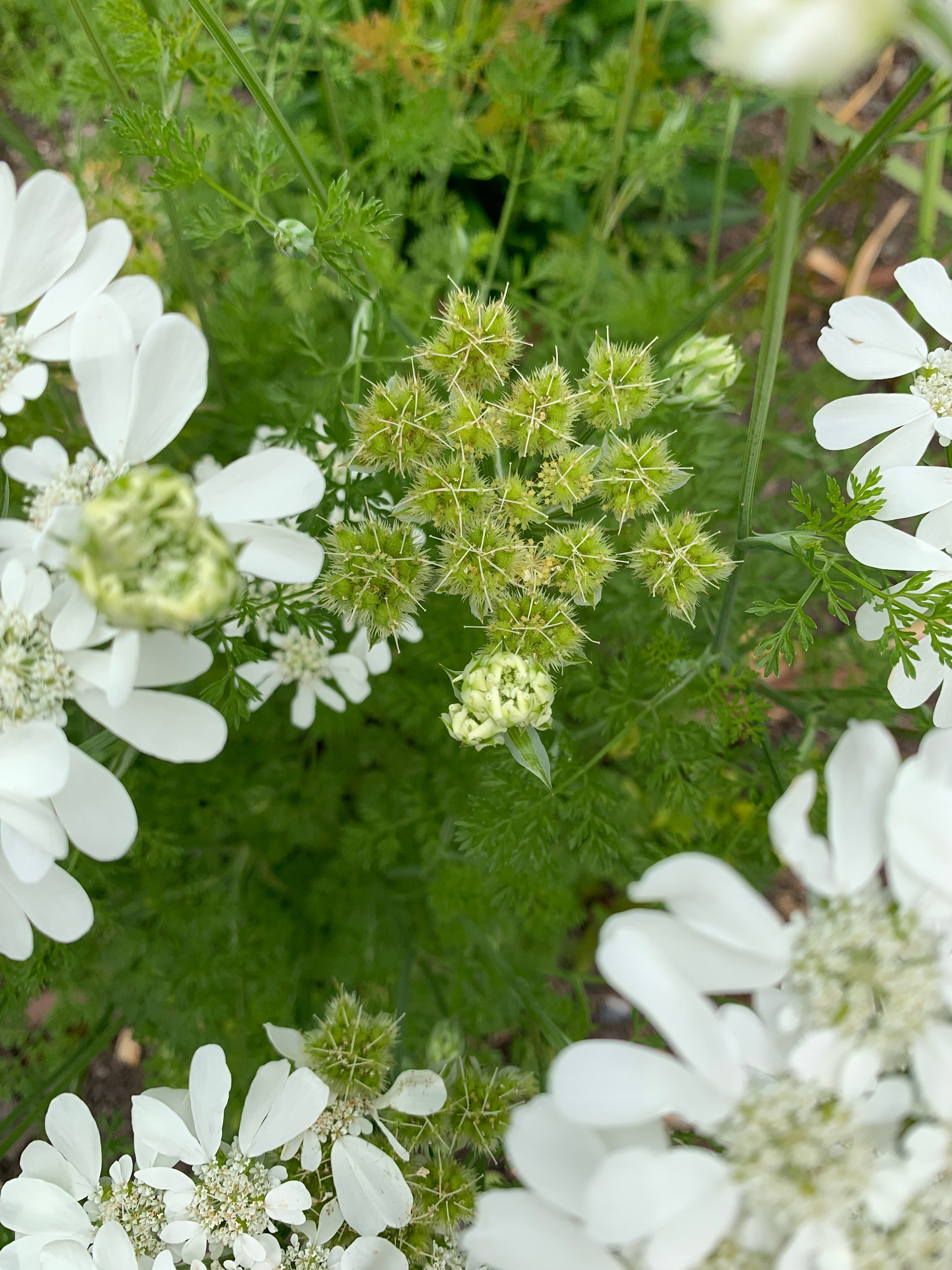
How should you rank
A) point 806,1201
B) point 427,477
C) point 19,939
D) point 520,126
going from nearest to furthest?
point 806,1201 < point 19,939 < point 427,477 < point 520,126

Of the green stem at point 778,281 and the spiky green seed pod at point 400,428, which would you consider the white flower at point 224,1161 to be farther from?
the green stem at point 778,281

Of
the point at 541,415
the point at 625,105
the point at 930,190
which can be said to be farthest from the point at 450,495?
the point at 930,190

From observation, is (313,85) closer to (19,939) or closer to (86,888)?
(86,888)

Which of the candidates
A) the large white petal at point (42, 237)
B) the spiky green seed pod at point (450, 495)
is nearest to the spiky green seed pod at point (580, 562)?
the spiky green seed pod at point (450, 495)

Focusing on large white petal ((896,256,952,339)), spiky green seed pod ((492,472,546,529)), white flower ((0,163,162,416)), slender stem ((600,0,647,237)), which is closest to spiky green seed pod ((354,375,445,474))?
spiky green seed pod ((492,472,546,529))

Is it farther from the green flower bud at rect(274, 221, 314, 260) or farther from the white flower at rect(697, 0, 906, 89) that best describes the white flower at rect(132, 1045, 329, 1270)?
the white flower at rect(697, 0, 906, 89)

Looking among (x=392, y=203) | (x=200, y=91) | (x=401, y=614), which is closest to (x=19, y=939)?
(x=401, y=614)
